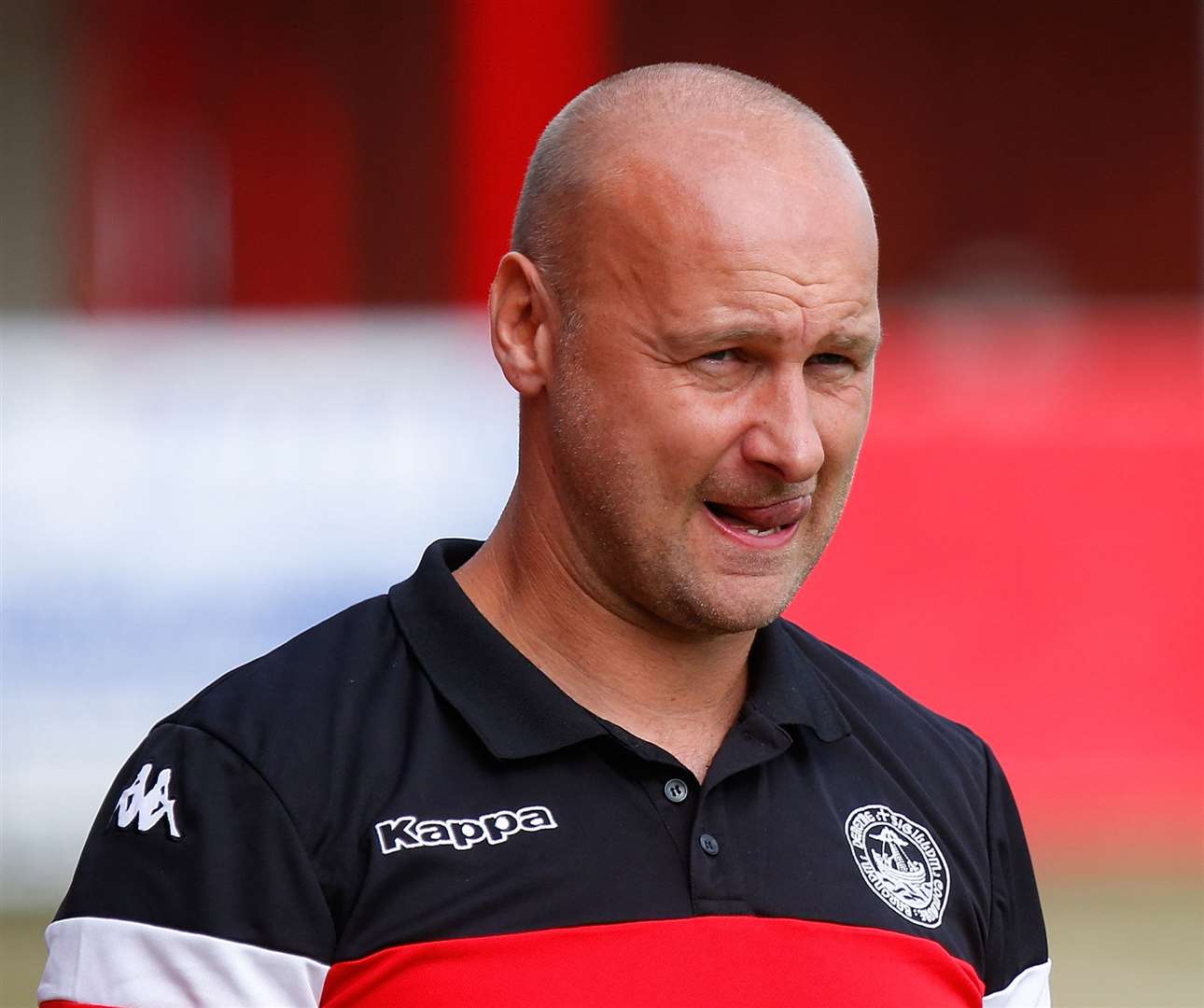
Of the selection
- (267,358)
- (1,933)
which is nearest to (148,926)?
(1,933)

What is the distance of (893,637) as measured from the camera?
6770mm

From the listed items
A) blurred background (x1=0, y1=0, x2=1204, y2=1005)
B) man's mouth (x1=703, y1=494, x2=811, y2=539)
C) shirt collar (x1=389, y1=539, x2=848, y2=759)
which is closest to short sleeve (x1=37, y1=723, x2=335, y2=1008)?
shirt collar (x1=389, y1=539, x2=848, y2=759)

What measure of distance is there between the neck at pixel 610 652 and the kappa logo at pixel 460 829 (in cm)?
18

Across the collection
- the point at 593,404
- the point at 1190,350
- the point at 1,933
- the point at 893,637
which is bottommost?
the point at 1,933

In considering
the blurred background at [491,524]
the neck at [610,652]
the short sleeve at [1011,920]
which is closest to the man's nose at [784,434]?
the neck at [610,652]

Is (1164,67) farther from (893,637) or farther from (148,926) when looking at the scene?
(148,926)

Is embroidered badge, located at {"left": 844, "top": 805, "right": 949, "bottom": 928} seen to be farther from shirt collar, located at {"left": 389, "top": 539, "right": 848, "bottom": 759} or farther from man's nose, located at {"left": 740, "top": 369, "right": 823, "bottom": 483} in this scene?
man's nose, located at {"left": 740, "top": 369, "right": 823, "bottom": 483}

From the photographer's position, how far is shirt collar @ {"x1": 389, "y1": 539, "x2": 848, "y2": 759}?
6.37 feet

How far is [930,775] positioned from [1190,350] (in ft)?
17.5

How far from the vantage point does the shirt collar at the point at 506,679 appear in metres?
1.94

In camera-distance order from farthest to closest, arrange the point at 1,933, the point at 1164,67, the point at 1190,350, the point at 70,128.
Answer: the point at 1164,67
the point at 70,128
the point at 1190,350
the point at 1,933

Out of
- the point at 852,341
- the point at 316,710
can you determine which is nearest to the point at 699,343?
the point at 852,341

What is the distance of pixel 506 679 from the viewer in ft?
6.56

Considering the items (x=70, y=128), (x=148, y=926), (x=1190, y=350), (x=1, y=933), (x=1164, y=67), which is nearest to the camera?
(x=148, y=926)
